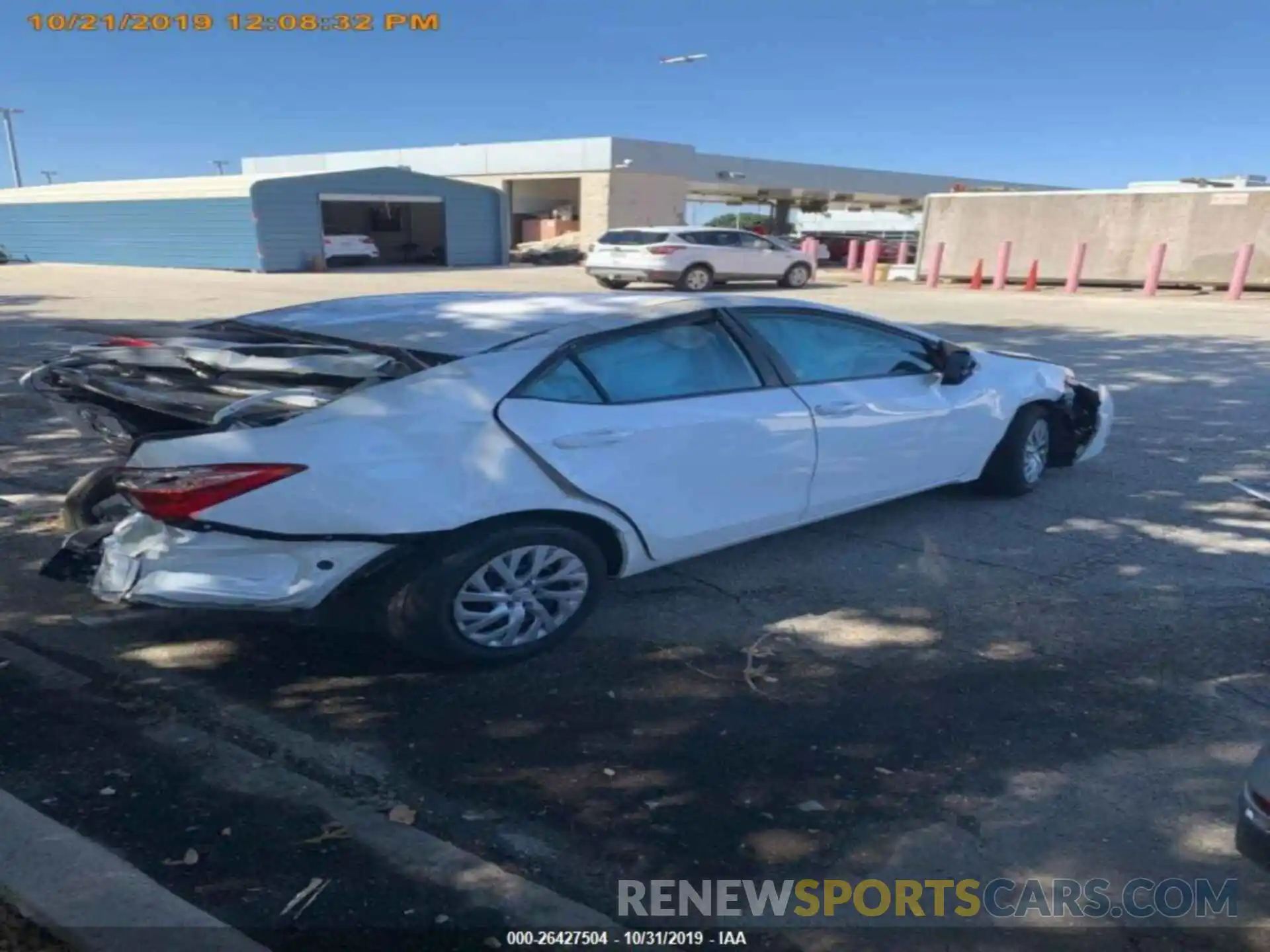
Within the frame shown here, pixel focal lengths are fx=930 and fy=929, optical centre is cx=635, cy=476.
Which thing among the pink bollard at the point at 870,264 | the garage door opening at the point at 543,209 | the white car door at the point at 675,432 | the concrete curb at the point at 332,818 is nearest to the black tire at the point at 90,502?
the concrete curb at the point at 332,818

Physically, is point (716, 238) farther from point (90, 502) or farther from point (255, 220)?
point (90, 502)

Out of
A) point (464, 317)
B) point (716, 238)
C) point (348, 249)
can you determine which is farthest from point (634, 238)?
point (464, 317)

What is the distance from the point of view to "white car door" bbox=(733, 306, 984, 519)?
167 inches

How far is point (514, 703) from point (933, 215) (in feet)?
82.9

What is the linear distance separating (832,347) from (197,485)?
9.42ft

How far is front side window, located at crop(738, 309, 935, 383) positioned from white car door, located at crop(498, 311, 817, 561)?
0.23 meters

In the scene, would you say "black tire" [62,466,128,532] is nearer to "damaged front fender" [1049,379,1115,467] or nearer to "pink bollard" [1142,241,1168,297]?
"damaged front fender" [1049,379,1115,467]

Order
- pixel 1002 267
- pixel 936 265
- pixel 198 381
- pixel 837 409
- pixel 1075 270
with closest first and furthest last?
pixel 198 381 → pixel 837 409 → pixel 1075 270 → pixel 1002 267 → pixel 936 265

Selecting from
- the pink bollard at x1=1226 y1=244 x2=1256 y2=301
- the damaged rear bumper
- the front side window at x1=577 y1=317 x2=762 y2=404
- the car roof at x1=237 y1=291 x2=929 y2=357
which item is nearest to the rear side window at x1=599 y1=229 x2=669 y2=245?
the pink bollard at x1=1226 y1=244 x2=1256 y2=301

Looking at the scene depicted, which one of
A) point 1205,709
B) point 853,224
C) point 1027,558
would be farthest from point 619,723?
point 853,224

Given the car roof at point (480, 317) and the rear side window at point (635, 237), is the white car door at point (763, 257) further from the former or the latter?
the car roof at point (480, 317)

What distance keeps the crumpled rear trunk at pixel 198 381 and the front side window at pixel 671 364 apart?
751 mm

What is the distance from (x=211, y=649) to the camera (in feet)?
11.6

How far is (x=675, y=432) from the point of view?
12.0 feet
